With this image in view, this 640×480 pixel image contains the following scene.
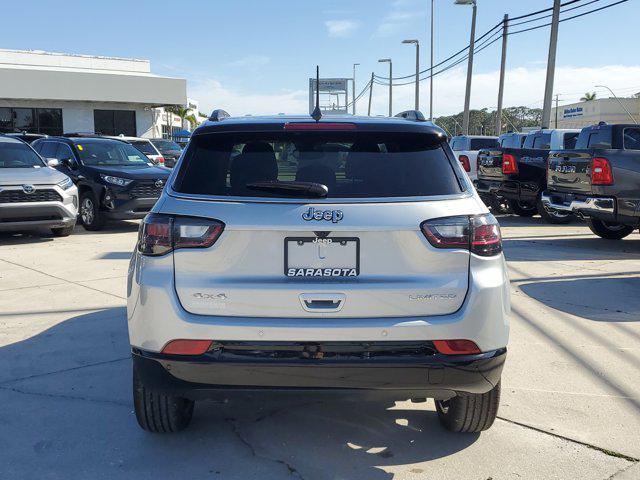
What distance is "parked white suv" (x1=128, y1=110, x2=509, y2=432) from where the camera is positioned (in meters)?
2.91

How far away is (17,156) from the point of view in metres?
11.4

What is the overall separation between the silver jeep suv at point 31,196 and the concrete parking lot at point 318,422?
447cm

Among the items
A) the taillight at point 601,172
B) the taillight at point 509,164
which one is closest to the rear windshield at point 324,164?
the taillight at point 601,172

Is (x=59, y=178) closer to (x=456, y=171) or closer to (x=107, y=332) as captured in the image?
(x=107, y=332)

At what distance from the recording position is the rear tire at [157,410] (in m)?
3.39

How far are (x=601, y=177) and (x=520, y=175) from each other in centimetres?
412

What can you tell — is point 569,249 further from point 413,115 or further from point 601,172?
point 413,115

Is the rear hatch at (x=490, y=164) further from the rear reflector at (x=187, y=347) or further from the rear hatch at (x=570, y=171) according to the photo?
the rear reflector at (x=187, y=347)

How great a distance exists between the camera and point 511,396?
4.22m

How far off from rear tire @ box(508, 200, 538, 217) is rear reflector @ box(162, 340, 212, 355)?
13.0 m

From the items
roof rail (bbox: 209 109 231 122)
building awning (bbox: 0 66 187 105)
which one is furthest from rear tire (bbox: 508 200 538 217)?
building awning (bbox: 0 66 187 105)

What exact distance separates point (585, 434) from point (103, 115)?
38018mm

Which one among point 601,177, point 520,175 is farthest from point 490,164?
point 601,177

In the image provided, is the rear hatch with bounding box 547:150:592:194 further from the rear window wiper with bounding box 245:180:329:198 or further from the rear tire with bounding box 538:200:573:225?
the rear window wiper with bounding box 245:180:329:198
